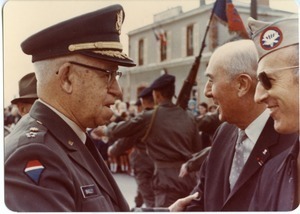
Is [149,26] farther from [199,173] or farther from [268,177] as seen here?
[268,177]

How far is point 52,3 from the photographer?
65.8 inches

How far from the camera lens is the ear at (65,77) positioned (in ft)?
4.57

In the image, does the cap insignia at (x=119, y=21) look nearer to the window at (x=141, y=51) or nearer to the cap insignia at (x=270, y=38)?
the window at (x=141, y=51)

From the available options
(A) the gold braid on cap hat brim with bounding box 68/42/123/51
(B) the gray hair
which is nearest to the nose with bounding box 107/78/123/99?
(A) the gold braid on cap hat brim with bounding box 68/42/123/51

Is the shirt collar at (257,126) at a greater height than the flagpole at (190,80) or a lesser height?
lesser

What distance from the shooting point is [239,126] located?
63.2 inches

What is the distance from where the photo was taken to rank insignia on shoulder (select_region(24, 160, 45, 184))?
1226 millimetres

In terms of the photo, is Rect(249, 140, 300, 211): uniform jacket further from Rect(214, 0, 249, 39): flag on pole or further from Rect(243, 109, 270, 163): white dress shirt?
Rect(214, 0, 249, 39): flag on pole

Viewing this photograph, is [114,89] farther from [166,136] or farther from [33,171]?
[166,136]

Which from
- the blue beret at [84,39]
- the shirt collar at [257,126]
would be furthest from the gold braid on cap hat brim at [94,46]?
the shirt collar at [257,126]

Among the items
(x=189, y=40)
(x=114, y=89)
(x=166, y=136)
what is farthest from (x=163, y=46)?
(x=166, y=136)

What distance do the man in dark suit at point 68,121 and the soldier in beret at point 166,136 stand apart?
0.30 m

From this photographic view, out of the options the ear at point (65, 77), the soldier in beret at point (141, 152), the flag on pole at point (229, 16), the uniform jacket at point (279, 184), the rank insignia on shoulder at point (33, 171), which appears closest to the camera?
the rank insignia on shoulder at point (33, 171)

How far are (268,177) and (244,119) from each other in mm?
206
